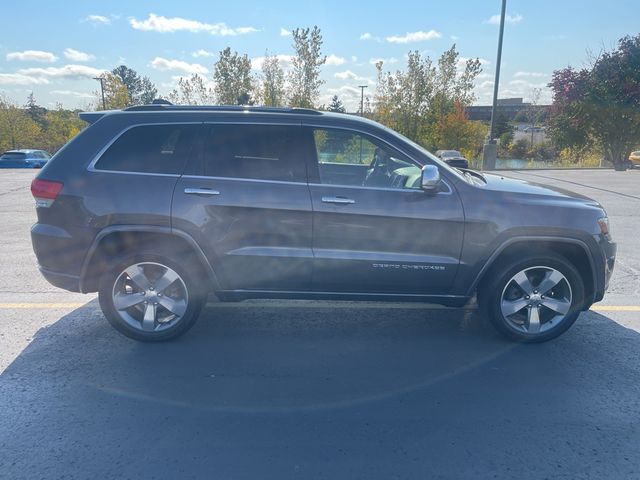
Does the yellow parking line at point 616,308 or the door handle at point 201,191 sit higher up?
the door handle at point 201,191

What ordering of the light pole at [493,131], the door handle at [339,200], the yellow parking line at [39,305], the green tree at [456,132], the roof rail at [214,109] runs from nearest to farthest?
the door handle at [339,200] → the roof rail at [214,109] → the yellow parking line at [39,305] → the light pole at [493,131] → the green tree at [456,132]

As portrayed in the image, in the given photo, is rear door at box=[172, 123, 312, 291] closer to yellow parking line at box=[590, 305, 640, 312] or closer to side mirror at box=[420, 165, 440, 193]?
side mirror at box=[420, 165, 440, 193]

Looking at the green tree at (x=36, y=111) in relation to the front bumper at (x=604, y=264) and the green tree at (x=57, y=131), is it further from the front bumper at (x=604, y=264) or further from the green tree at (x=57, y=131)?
the front bumper at (x=604, y=264)

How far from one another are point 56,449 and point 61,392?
2.30 feet

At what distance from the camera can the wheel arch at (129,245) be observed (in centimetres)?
409

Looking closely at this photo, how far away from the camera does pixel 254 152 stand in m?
4.23

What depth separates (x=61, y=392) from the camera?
3.50 meters

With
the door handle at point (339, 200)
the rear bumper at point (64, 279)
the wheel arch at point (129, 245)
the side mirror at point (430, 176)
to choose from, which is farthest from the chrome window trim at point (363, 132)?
the rear bumper at point (64, 279)

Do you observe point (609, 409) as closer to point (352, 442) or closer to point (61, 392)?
point (352, 442)

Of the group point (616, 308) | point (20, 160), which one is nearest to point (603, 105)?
point (616, 308)

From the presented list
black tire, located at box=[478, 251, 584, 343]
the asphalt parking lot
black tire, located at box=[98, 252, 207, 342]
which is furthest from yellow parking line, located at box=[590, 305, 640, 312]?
black tire, located at box=[98, 252, 207, 342]

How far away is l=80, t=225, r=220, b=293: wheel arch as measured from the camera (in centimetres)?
409

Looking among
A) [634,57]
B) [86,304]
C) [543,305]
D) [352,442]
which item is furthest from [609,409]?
[634,57]

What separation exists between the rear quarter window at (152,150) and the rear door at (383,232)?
3.47ft
